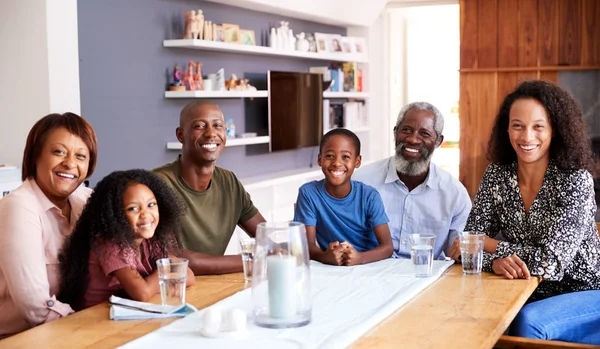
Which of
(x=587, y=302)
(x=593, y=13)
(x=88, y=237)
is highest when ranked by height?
(x=593, y=13)

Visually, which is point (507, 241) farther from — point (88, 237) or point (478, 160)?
point (478, 160)

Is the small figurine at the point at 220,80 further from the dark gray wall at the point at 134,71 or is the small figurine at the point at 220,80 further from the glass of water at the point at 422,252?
the glass of water at the point at 422,252

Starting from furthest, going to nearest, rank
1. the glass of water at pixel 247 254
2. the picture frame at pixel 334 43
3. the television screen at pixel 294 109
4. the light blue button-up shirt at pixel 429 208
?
1. the picture frame at pixel 334 43
2. the television screen at pixel 294 109
3. the light blue button-up shirt at pixel 429 208
4. the glass of water at pixel 247 254

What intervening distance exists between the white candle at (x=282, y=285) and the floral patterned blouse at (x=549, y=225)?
934mm

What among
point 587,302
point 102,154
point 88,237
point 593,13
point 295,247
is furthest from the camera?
point 593,13

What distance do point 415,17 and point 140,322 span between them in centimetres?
1001

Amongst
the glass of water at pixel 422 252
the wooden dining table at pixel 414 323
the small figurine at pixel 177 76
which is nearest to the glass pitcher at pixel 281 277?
the wooden dining table at pixel 414 323

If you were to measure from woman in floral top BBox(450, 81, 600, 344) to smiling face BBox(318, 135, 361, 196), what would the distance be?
0.46 meters

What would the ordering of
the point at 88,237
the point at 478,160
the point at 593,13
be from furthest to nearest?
1. the point at 478,160
2. the point at 593,13
3. the point at 88,237

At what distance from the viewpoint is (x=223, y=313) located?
71.2 inches

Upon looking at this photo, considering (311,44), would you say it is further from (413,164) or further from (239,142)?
(413,164)

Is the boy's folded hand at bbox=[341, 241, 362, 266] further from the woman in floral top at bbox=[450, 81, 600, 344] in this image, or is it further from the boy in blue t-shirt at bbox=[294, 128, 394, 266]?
the woman in floral top at bbox=[450, 81, 600, 344]

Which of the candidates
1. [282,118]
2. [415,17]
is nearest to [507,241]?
[282,118]

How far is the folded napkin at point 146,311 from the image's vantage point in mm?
1905
